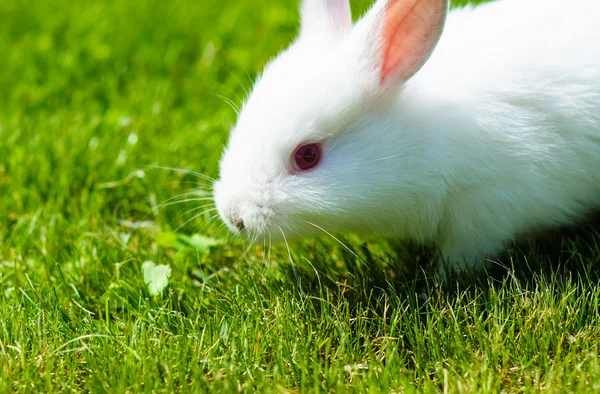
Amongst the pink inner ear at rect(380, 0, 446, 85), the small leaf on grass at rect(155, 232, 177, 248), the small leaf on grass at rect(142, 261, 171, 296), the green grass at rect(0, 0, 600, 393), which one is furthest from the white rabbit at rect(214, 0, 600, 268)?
the small leaf on grass at rect(155, 232, 177, 248)

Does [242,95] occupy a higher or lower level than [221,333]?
higher

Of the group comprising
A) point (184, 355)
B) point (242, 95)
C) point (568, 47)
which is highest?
point (568, 47)

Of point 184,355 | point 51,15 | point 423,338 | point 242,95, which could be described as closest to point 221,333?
point 184,355

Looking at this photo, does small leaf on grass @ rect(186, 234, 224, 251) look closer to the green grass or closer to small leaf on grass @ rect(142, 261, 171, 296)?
the green grass

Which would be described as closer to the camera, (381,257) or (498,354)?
(498,354)

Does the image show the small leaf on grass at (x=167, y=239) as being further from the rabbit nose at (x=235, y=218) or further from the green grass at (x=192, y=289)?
the rabbit nose at (x=235, y=218)

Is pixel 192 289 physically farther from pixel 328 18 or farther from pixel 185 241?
pixel 328 18

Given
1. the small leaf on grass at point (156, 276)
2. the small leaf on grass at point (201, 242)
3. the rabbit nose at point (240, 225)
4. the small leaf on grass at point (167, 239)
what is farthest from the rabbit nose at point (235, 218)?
the small leaf on grass at point (167, 239)

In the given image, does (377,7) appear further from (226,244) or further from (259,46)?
(259,46)
